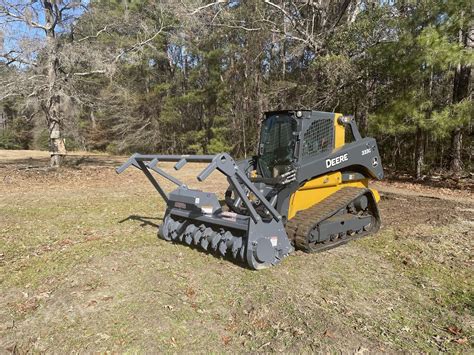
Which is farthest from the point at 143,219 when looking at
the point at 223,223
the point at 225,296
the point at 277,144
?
the point at 225,296

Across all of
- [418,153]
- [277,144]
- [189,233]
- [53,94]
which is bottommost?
[189,233]

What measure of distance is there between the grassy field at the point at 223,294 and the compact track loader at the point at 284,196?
0.88ft

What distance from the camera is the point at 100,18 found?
50.2ft

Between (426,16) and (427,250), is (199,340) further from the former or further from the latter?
(426,16)

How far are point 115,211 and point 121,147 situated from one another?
2185 centimetres

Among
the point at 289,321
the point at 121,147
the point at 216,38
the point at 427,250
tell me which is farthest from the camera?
the point at 121,147

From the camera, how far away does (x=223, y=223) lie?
5.14 meters

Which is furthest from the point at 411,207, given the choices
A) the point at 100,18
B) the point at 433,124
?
the point at 100,18

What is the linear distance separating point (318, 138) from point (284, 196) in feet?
4.06

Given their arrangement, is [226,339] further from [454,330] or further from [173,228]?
[173,228]

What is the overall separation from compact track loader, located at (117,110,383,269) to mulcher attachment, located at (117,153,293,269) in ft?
0.04

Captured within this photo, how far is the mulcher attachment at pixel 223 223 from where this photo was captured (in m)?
4.77

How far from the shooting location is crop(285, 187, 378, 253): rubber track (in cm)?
532

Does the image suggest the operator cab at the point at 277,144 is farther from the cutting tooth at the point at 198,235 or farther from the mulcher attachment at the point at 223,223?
the cutting tooth at the point at 198,235
